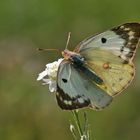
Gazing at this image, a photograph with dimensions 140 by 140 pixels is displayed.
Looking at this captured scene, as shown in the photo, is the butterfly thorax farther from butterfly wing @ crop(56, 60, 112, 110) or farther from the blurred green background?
the blurred green background

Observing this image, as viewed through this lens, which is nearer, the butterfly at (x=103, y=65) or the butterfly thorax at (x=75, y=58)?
the butterfly at (x=103, y=65)

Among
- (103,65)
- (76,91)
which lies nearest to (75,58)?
(103,65)

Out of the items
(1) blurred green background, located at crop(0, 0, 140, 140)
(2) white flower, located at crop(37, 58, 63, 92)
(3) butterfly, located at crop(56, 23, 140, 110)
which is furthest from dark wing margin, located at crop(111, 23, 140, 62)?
(1) blurred green background, located at crop(0, 0, 140, 140)

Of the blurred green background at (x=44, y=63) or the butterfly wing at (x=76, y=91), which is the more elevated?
the blurred green background at (x=44, y=63)

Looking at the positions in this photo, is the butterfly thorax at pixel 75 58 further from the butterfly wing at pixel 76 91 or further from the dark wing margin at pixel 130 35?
the dark wing margin at pixel 130 35

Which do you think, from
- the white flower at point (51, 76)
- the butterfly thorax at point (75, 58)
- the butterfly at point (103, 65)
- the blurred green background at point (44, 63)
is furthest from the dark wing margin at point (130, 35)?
the blurred green background at point (44, 63)

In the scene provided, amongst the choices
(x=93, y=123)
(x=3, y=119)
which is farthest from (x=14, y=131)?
(x=93, y=123)

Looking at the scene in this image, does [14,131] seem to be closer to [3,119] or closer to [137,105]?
[3,119]

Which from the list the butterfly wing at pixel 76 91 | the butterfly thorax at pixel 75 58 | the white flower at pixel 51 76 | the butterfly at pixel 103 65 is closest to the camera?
the butterfly wing at pixel 76 91
